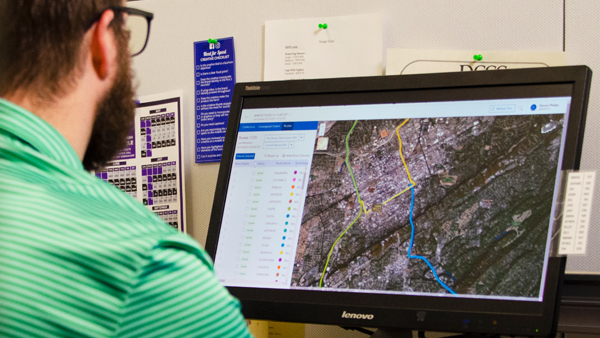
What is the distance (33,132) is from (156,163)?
1.86 feet

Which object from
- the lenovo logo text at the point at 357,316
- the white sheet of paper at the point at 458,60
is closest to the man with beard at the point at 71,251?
the lenovo logo text at the point at 357,316

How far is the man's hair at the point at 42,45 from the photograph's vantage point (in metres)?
0.50

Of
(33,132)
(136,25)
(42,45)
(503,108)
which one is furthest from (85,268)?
(503,108)

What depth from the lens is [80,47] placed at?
1.72 ft

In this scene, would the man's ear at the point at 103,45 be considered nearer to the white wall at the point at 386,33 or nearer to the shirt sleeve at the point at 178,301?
the shirt sleeve at the point at 178,301

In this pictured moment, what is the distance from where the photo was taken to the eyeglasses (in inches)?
22.7

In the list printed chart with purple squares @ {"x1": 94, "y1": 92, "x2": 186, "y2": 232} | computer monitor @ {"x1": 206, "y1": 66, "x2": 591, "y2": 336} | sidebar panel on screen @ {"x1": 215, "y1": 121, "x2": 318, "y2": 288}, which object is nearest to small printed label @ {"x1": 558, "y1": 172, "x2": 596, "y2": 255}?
computer monitor @ {"x1": 206, "y1": 66, "x2": 591, "y2": 336}

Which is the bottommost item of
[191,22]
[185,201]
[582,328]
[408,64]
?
[582,328]

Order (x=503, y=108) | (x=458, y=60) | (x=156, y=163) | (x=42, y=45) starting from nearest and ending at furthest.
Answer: (x=42, y=45) → (x=503, y=108) → (x=458, y=60) → (x=156, y=163)

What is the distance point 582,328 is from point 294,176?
1.47 ft

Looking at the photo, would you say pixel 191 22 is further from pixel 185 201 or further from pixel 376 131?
pixel 376 131

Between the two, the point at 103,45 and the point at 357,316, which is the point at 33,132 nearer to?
the point at 103,45

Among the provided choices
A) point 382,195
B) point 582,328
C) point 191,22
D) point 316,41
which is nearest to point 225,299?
point 382,195

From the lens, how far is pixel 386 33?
33.9 inches
